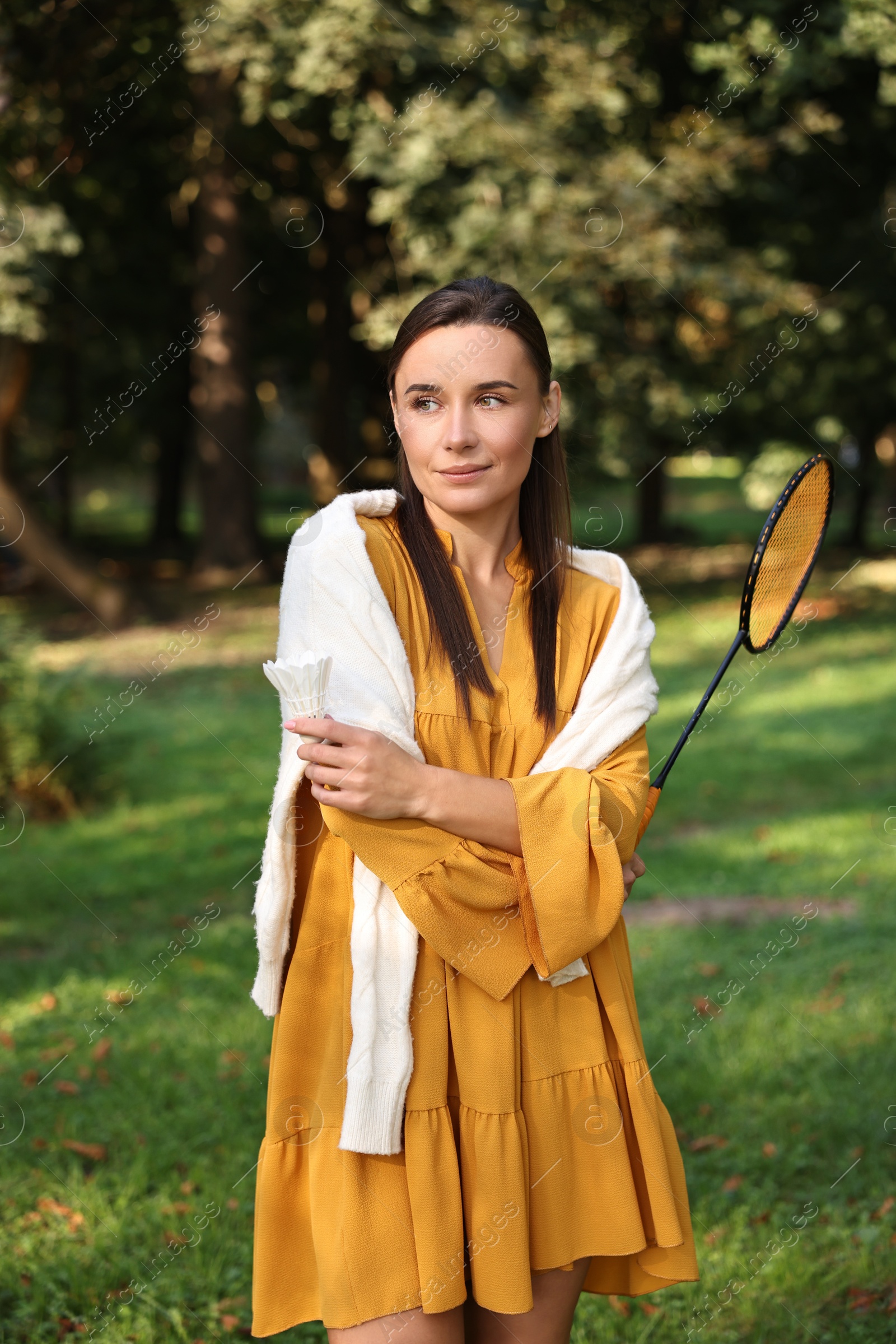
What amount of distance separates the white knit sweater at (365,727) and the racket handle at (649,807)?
0.14 meters

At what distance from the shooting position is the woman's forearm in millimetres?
1955

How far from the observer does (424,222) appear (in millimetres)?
13156

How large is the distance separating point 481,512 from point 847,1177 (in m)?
2.92

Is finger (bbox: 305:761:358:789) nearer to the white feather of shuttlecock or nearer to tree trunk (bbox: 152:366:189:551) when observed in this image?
the white feather of shuttlecock

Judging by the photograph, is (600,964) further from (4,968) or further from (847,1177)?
(4,968)

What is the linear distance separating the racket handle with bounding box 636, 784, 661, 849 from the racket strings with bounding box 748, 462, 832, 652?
0.43 metres

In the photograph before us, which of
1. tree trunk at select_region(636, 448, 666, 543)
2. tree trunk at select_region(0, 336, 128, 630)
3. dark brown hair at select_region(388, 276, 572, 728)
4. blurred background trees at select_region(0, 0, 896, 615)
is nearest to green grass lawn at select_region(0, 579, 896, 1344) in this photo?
dark brown hair at select_region(388, 276, 572, 728)

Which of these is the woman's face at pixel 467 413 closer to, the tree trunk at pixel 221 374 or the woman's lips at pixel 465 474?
the woman's lips at pixel 465 474

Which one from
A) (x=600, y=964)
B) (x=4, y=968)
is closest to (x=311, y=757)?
(x=600, y=964)

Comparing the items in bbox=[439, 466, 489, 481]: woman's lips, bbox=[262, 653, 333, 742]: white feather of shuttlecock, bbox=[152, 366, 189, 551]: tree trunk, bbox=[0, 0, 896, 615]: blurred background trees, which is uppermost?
bbox=[0, 0, 896, 615]: blurred background trees

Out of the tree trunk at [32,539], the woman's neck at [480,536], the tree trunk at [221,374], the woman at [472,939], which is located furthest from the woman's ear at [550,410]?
the tree trunk at [221,374]

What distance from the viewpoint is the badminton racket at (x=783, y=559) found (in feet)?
8.12

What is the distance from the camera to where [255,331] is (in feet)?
78.3

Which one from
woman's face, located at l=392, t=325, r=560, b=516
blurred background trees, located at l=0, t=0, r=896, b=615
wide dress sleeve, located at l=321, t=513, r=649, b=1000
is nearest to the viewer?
wide dress sleeve, located at l=321, t=513, r=649, b=1000
